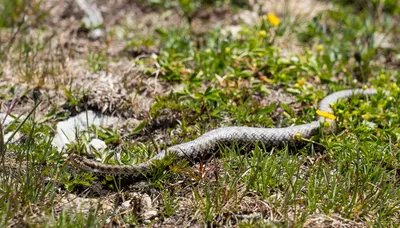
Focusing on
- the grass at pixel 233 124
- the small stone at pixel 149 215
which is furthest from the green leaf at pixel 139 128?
the small stone at pixel 149 215

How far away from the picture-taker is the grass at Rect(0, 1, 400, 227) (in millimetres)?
4211

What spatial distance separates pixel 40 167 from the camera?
443 centimetres

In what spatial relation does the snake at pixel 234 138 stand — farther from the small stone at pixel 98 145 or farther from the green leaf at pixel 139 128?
the green leaf at pixel 139 128

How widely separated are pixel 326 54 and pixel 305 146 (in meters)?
2.14

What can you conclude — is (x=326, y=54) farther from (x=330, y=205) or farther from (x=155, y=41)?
(x=330, y=205)

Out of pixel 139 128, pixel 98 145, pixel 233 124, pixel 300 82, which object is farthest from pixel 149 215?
pixel 300 82

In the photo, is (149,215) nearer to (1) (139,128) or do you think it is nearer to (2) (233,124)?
(1) (139,128)

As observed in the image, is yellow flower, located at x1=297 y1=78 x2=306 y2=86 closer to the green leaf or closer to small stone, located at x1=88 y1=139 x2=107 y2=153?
the green leaf

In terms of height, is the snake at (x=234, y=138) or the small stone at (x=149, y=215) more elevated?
the snake at (x=234, y=138)

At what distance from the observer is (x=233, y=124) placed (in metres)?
5.63

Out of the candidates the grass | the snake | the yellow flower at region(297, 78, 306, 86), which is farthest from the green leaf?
the yellow flower at region(297, 78, 306, 86)

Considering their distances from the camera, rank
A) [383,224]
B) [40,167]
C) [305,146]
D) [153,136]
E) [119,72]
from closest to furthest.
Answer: [383,224] < [40,167] < [305,146] < [153,136] < [119,72]

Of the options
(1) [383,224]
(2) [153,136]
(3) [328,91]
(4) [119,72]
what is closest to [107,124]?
(2) [153,136]

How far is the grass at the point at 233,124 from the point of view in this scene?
13.8 feet
